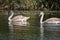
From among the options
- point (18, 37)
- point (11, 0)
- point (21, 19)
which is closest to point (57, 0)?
point (11, 0)

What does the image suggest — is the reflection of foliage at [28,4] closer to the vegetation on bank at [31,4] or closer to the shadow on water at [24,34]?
the vegetation on bank at [31,4]

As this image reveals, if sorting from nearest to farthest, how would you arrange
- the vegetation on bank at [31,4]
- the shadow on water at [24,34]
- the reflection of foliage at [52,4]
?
the shadow on water at [24,34], the vegetation on bank at [31,4], the reflection of foliage at [52,4]

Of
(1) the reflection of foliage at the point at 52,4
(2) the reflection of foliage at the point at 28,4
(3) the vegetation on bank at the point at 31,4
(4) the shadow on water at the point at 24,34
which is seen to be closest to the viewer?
(4) the shadow on water at the point at 24,34

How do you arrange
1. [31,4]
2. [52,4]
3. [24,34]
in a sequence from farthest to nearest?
[31,4], [52,4], [24,34]

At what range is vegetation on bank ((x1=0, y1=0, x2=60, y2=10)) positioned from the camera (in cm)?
3738

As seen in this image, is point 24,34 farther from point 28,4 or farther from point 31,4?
point 28,4

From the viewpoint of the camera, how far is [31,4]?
3916 centimetres

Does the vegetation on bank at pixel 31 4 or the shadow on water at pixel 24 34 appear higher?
the vegetation on bank at pixel 31 4

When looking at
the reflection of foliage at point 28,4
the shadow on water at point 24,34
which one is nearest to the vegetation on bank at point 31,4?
the reflection of foliage at point 28,4

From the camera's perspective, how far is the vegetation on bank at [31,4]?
123ft

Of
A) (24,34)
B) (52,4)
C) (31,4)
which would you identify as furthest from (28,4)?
(24,34)

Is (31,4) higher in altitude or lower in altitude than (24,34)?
higher

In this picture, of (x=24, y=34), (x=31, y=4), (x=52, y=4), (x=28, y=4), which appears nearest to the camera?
(x=24, y=34)

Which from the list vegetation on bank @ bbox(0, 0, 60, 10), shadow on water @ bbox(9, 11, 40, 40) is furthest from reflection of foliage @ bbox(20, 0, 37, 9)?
shadow on water @ bbox(9, 11, 40, 40)
